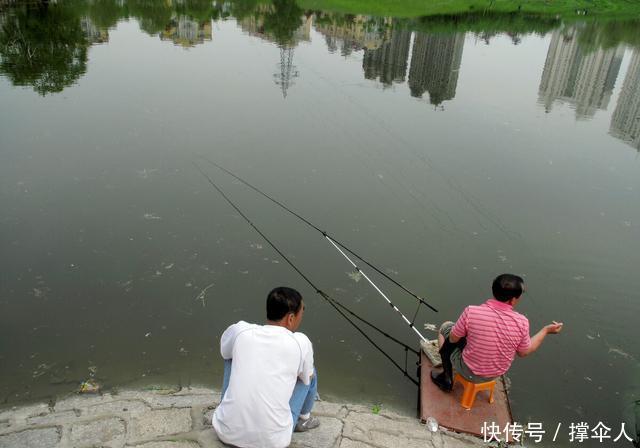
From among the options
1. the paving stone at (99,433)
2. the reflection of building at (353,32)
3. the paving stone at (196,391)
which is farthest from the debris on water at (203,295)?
the reflection of building at (353,32)

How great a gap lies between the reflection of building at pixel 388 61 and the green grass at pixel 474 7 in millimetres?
8932

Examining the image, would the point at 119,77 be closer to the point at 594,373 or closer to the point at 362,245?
the point at 362,245

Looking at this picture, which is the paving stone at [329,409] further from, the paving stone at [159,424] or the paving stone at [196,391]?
the paving stone at [159,424]

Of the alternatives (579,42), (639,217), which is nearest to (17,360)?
(639,217)

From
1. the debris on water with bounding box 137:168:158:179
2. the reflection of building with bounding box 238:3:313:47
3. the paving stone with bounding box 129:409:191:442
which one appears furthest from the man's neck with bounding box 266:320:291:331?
the reflection of building with bounding box 238:3:313:47

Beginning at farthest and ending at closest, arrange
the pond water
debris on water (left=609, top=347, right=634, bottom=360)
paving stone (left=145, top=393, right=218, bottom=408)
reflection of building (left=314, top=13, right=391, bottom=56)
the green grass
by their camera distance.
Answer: the green grass < reflection of building (left=314, top=13, right=391, bottom=56) < debris on water (left=609, top=347, right=634, bottom=360) < the pond water < paving stone (left=145, top=393, right=218, bottom=408)

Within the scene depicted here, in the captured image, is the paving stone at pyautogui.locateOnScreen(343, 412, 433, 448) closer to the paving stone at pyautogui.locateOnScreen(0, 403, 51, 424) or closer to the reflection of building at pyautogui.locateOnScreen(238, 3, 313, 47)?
the paving stone at pyautogui.locateOnScreen(0, 403, 51, 424)

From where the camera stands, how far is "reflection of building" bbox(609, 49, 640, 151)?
32.5ft

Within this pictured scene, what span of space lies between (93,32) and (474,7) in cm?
2452

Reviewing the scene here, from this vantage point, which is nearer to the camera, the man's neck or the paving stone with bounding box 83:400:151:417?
the man's neck

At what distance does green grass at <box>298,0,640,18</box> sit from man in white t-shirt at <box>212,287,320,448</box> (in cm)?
2705

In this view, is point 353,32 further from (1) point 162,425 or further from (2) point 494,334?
(1) point 162,425

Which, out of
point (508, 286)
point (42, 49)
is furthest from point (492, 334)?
point (42, 49)

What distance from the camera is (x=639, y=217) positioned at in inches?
259
